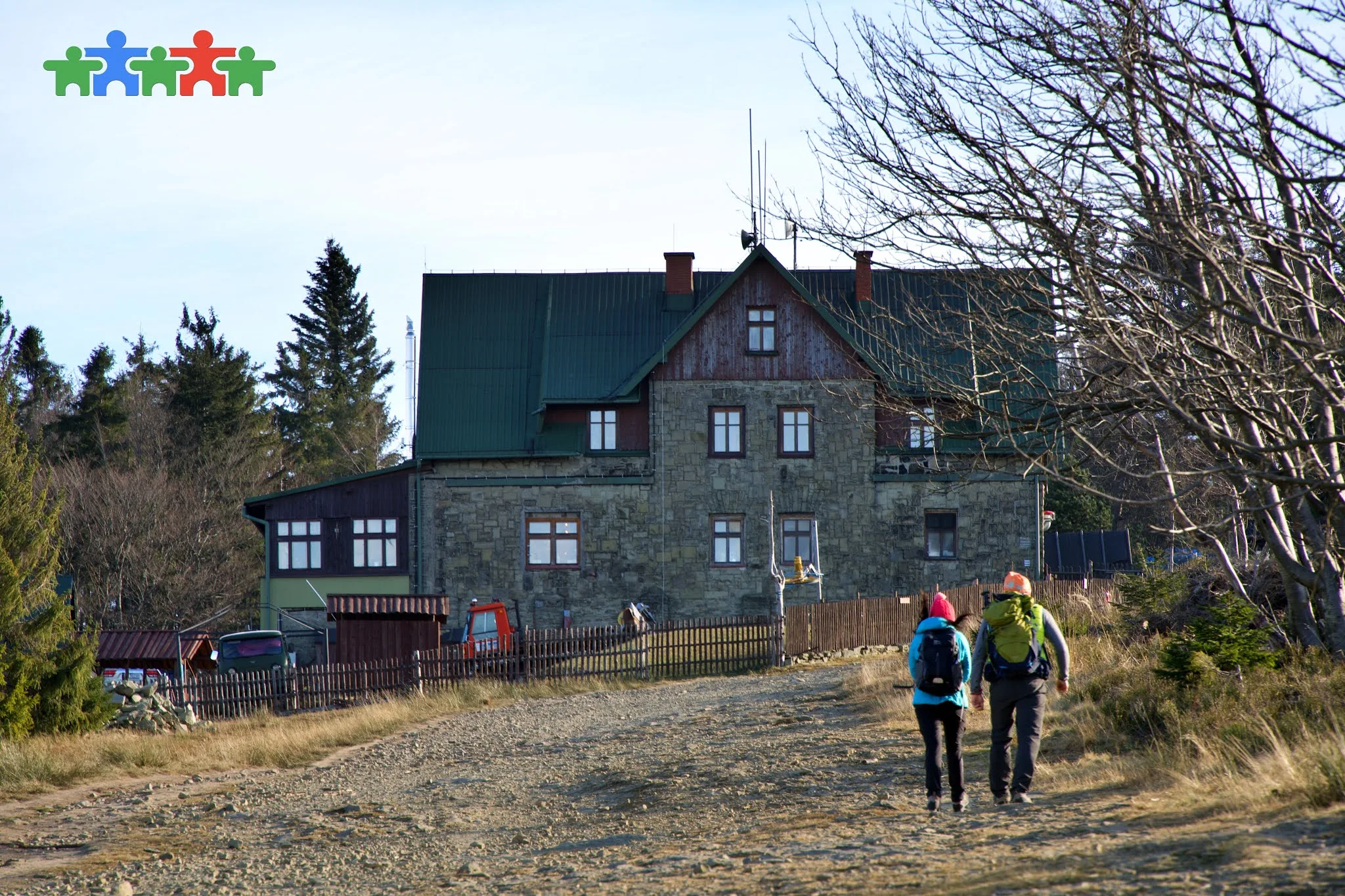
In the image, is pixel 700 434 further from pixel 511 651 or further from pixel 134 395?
pixel 134 395

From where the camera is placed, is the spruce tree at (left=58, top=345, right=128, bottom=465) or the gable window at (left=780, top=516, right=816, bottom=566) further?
the spruce tree at (left=58, top=345, right=128, bottom=465)

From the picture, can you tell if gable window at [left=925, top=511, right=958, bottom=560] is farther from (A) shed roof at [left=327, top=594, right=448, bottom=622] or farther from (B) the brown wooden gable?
(A) shed roof at [left=327, top=594, right=448, bottom=622]

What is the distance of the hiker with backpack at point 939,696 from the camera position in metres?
8.97

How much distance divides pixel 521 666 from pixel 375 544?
34.2 feet

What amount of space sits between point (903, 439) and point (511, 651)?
12.7m

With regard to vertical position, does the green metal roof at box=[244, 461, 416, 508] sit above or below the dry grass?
above

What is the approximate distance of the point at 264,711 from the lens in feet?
66.4

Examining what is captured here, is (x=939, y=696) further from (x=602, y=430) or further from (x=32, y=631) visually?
(x=602, y=430)

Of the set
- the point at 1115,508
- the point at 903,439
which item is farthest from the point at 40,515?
the point at 1115,508

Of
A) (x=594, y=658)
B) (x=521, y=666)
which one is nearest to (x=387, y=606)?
(x=521, y=666)

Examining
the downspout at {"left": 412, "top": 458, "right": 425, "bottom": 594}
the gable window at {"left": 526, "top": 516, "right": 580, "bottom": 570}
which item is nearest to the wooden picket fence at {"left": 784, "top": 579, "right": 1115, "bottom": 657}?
the gable window at {"left": 526, "top": 516, "right": 580, "bottom": 570}

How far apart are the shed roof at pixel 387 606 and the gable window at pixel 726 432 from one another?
28.6 ft

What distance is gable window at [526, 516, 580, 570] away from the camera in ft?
100

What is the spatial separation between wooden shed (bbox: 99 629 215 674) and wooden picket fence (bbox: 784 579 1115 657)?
12769 mm
